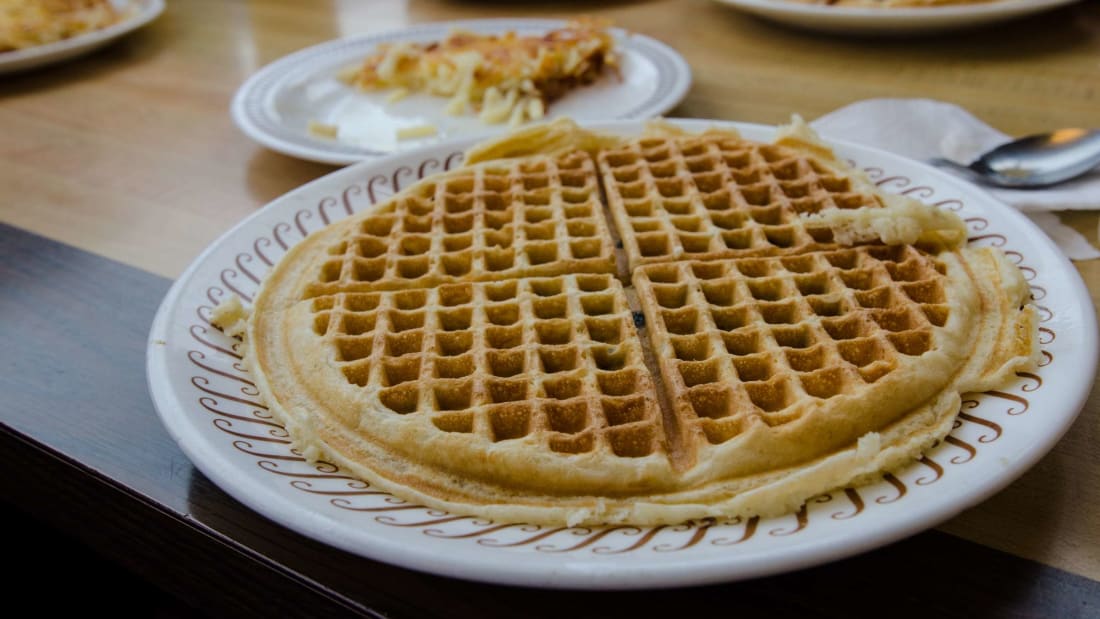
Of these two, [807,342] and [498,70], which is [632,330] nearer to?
[807,342]

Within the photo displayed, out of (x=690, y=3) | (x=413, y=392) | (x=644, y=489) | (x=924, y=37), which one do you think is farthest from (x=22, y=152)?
(x=924, y=37)

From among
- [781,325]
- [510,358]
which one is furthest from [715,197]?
[510,358]

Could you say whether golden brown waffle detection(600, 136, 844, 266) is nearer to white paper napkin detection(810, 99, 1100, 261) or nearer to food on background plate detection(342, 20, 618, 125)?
white paper napkin detection(810, 99, 1100, 261)

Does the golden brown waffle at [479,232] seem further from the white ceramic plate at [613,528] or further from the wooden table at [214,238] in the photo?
the wooden table at [214,238]

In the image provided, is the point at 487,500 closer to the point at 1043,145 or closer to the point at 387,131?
the point at 1043,145

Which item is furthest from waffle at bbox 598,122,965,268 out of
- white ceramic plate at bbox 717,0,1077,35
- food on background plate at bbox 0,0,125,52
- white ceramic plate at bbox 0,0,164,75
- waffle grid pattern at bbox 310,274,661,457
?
food on background plate at bbox 0,0,125,52

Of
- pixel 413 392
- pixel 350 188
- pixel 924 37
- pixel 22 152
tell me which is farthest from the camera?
pixel 924 37
